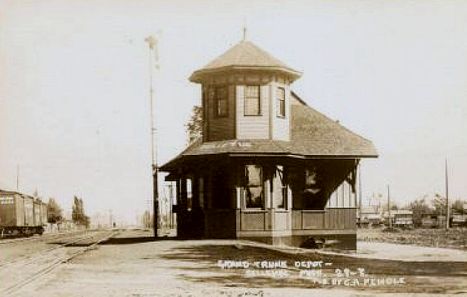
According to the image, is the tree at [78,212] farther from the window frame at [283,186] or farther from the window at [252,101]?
the window at [252,101]

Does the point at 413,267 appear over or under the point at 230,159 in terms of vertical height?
under

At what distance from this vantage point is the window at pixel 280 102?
84.9 feet

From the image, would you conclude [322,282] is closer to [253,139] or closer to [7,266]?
[7,266]

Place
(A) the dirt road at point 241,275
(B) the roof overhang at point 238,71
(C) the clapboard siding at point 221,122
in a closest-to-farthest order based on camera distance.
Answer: (A) the dirt road at point 241,275, (B) the roof overhang at point 238,71, (C) the clapboard siding at point 221,122

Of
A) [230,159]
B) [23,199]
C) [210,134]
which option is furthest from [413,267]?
[23,199]

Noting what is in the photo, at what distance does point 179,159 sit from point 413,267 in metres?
11.9

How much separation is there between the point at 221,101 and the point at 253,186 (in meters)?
3.24

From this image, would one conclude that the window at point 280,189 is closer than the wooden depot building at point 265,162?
No

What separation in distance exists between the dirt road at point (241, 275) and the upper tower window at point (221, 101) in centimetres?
659

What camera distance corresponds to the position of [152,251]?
19969 mm

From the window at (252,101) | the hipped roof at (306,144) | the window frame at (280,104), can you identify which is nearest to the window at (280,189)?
the hipped roof at (306,144)

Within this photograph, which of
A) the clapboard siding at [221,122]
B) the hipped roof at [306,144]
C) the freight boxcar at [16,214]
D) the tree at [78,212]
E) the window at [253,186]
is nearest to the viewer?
the hipped roof at [306,144]

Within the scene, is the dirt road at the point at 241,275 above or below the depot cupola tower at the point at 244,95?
below

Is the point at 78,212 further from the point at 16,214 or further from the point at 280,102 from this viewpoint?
the point at 280,102
